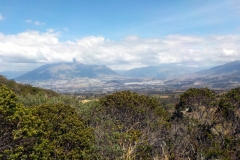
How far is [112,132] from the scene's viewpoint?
9.55m

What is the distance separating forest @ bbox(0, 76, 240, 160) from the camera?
22.4 ft

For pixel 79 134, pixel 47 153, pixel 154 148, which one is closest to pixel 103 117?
pixel 154 148

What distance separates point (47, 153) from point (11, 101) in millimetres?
2065

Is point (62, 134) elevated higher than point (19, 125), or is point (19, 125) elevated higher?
point (19, 125)

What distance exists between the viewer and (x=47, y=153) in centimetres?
724

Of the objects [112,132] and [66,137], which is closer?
[66,137]

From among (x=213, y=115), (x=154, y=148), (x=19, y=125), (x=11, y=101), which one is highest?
(x=11, y=101)

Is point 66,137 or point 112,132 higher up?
point 66,137

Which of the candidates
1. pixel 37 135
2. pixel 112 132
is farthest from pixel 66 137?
pixel 112 132

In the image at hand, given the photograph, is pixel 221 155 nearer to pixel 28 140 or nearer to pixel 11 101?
pixel 28 140

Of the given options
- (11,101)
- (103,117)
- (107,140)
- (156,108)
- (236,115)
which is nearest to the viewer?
(11,101)

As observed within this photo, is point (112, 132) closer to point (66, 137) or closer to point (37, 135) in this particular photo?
point (66, 137)

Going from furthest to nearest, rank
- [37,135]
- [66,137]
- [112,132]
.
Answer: [112,132] < [66,137] < [37,135]

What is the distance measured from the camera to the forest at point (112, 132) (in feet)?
22.4
